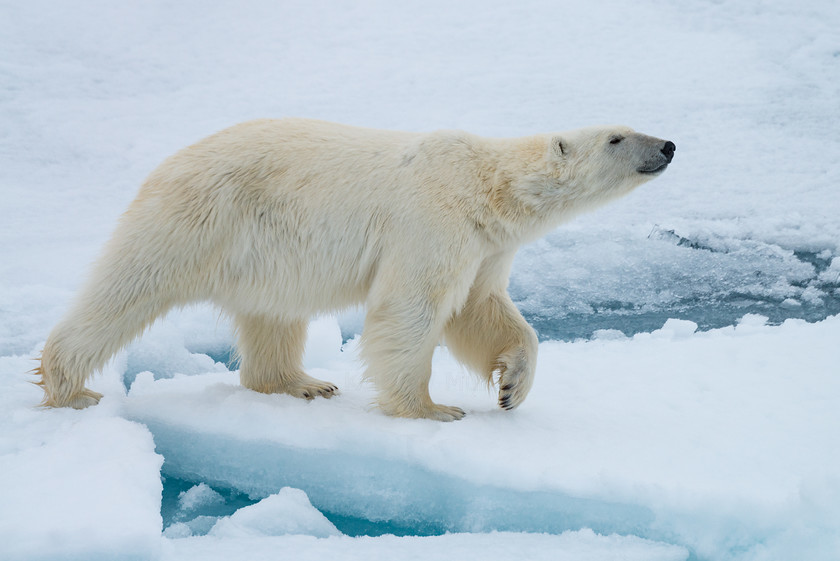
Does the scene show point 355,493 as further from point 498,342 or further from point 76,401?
point 76,401

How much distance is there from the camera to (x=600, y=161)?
12.4 ft

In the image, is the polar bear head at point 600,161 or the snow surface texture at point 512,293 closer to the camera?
the snow surface texture at point 512,293

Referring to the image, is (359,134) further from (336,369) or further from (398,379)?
(336,369)

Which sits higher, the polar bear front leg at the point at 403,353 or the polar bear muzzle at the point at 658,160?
the polar bear muzzle at the point at 658,160

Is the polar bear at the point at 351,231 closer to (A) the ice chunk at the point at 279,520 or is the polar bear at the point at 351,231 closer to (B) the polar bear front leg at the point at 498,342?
(B) the polar bear front leg at the point at 498,342

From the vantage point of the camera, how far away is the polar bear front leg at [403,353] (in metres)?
3.62

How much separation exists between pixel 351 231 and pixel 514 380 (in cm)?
95

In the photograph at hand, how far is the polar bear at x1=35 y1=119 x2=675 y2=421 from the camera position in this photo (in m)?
3.61

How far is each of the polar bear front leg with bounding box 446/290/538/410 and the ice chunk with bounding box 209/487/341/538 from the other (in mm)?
1040

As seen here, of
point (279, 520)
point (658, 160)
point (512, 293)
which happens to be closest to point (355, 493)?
point (279, 520)

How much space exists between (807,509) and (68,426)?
2.65 meters

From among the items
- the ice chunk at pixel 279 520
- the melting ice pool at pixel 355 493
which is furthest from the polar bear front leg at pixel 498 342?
the ice chunk at pixel 279 520

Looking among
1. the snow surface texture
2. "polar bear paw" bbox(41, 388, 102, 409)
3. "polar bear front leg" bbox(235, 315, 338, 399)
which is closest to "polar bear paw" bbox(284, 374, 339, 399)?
"polar bear front leg" bbox(235, 315, 338, 399)

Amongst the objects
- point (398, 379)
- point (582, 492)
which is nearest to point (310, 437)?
point (398, 379)
